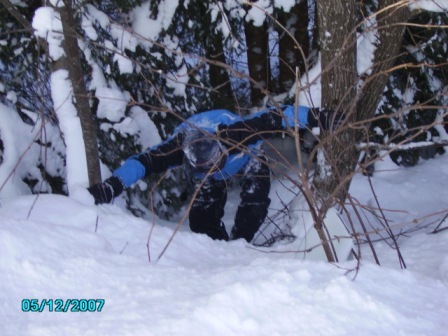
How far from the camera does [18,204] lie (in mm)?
2861

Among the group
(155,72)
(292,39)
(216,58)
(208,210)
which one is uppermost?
(292,39)

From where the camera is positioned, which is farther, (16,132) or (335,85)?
(16,132)

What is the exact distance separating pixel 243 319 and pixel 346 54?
2239 mm

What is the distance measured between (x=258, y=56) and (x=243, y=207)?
81.8 inches

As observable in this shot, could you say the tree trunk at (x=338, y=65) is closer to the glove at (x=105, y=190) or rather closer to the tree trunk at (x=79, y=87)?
the glove at (x=105, y=190)

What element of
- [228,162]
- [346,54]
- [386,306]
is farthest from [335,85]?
[386,306]

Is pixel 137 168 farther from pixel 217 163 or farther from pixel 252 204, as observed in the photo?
pixel 252 204

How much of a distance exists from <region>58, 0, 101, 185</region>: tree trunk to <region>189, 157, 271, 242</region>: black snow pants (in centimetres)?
86

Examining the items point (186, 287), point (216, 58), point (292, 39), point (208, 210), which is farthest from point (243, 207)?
point (292, 39)

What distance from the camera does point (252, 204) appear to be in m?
4.05

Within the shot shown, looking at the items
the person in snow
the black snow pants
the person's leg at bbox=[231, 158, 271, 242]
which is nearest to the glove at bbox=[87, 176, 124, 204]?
the person in snow

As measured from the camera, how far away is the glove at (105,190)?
11.1ft

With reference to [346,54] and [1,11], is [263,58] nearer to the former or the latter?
[346,54]

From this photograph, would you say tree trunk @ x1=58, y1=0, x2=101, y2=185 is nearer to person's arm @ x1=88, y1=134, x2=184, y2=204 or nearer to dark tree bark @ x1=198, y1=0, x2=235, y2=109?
person's arm @ x1=88, y1=134, x2=184, y2=204
